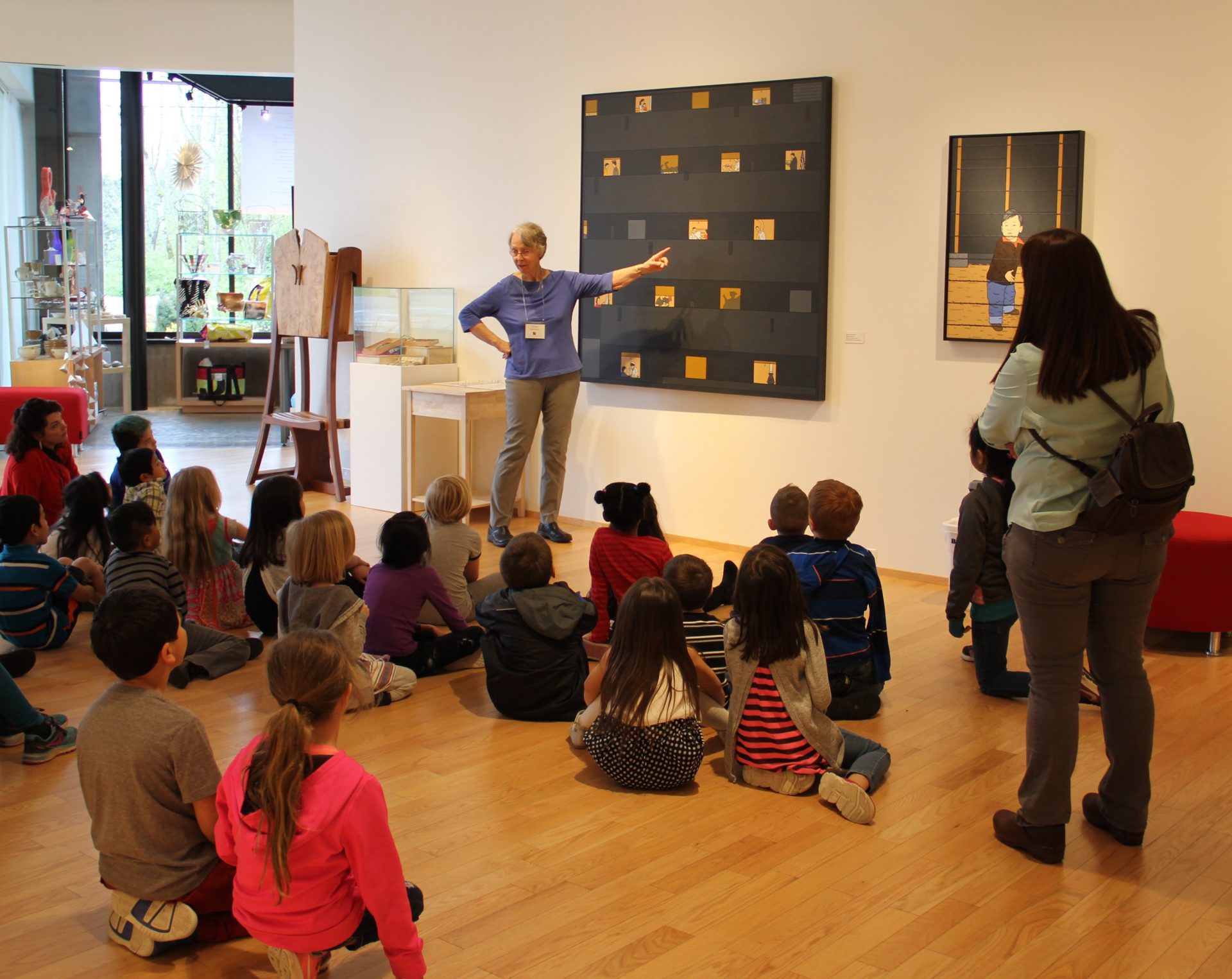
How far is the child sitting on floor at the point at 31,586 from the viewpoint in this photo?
14.3 feet

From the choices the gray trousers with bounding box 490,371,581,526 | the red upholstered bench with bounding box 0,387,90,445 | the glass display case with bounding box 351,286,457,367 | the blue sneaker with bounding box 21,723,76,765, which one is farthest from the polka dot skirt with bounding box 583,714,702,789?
the red upholstered bench with bounding box 0,387,90,445

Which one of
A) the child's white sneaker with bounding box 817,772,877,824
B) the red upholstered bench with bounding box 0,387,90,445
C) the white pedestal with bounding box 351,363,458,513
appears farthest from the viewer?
the red upholstered bench with bounding box 0,387,90,445

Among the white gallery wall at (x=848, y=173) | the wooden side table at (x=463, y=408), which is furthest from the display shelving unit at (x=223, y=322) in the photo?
the wooden side table at (x=463, y=408)

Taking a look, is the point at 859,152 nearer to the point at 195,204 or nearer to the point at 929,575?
the point at 929,575

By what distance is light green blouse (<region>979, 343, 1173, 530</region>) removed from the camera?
2703 millimetres

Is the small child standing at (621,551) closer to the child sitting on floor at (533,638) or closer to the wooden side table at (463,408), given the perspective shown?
the child sitting on floor at (533,638)

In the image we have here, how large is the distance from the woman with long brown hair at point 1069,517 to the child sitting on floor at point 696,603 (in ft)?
3.66

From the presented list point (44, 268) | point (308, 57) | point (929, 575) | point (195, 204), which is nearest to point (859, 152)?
point (929, 575)

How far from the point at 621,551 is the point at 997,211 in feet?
8.43

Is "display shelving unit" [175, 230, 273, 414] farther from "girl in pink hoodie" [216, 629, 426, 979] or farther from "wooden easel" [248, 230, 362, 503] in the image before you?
"girl in pink hoodie" [216, 629, 426, 979]

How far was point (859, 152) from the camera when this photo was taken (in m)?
6.02

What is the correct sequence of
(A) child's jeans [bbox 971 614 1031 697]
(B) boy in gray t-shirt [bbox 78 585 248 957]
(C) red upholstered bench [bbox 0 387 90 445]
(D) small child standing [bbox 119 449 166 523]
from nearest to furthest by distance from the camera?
(B) boy in gray t-shirt [bbox 78 585 248 957] → (A) child's jeans [bbox 971 614 1031 697] → (D) small child standing [bbox 119 449 166 523] → (C) red upholstered bench [bbox 0 387 90 445]

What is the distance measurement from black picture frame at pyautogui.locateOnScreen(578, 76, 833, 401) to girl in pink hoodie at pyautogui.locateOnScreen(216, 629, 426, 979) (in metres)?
4.42

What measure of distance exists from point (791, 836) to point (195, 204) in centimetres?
1269
